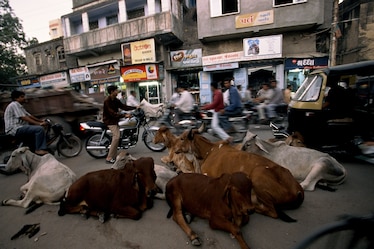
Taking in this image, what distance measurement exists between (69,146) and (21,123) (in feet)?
4.91

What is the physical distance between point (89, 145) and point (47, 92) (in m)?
3.68

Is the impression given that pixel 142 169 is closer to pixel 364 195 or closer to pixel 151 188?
pixel 151 188

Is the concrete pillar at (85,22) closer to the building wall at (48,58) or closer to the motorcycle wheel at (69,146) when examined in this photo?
the building wall at (48,58)

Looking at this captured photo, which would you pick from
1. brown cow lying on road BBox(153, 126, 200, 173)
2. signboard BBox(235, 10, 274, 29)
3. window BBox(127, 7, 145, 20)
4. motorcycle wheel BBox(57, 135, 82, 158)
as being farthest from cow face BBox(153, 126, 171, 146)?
window BBox(127, 7, 145, 20)

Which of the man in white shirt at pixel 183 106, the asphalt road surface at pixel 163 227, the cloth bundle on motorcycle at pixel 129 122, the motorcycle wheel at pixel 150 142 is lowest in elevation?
the asphalt road surface at pixel 163 227

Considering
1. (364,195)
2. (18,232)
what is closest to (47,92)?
(18,232)

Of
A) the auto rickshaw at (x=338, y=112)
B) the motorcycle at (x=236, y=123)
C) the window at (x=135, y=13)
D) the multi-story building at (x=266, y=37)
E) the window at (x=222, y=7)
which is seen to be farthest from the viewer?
the window at (x=135, y=13)

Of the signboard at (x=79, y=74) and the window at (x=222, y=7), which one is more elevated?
the window at (x=222, y=7)

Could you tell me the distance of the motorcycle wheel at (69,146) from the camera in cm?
642

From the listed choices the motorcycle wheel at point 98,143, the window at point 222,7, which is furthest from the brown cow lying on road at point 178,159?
the window at point 222,7

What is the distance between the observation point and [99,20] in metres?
19.0

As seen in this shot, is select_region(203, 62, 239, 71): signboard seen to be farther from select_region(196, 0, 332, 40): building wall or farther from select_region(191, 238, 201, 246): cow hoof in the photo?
select_region(191, 238, 201, 246): cow hoof

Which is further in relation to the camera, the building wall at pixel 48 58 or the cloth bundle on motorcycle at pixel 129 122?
the building wall at pixel 48 58

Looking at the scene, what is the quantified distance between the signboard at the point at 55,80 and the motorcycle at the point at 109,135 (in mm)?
17161
